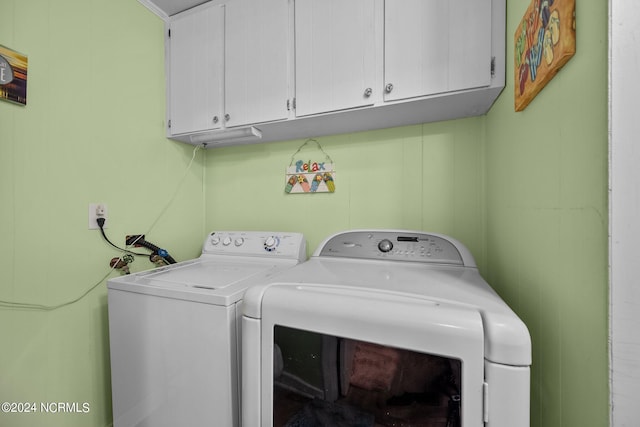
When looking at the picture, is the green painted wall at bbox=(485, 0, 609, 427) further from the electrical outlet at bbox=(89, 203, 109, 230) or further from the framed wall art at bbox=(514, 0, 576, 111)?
the electrical outlet at bbox=(89, 203, 109, 230)

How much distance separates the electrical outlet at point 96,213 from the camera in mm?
1200

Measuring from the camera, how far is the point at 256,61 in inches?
52.0

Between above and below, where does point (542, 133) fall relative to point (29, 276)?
above

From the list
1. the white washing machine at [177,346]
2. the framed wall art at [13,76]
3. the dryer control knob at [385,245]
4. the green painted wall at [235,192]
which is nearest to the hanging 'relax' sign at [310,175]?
the green painted wall at [235,192]

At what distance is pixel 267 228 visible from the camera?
167 centimetres

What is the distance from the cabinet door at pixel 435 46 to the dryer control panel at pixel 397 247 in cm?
63

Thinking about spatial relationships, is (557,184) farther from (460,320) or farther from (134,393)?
(134,393)

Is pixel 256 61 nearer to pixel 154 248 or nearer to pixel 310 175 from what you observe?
pixel 310 175

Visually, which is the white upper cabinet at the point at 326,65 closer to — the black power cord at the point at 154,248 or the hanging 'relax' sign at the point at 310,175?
the hanging 'relax' sign at the point at 310,175

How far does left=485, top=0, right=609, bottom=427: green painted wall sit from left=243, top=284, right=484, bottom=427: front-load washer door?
19 centimetres

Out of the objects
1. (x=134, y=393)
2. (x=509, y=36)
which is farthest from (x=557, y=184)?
(x=134, y=393)

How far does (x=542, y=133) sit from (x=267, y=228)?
1.42 metres

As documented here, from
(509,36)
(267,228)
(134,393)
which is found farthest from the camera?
(267,228)

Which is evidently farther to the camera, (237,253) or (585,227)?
(237,253)
